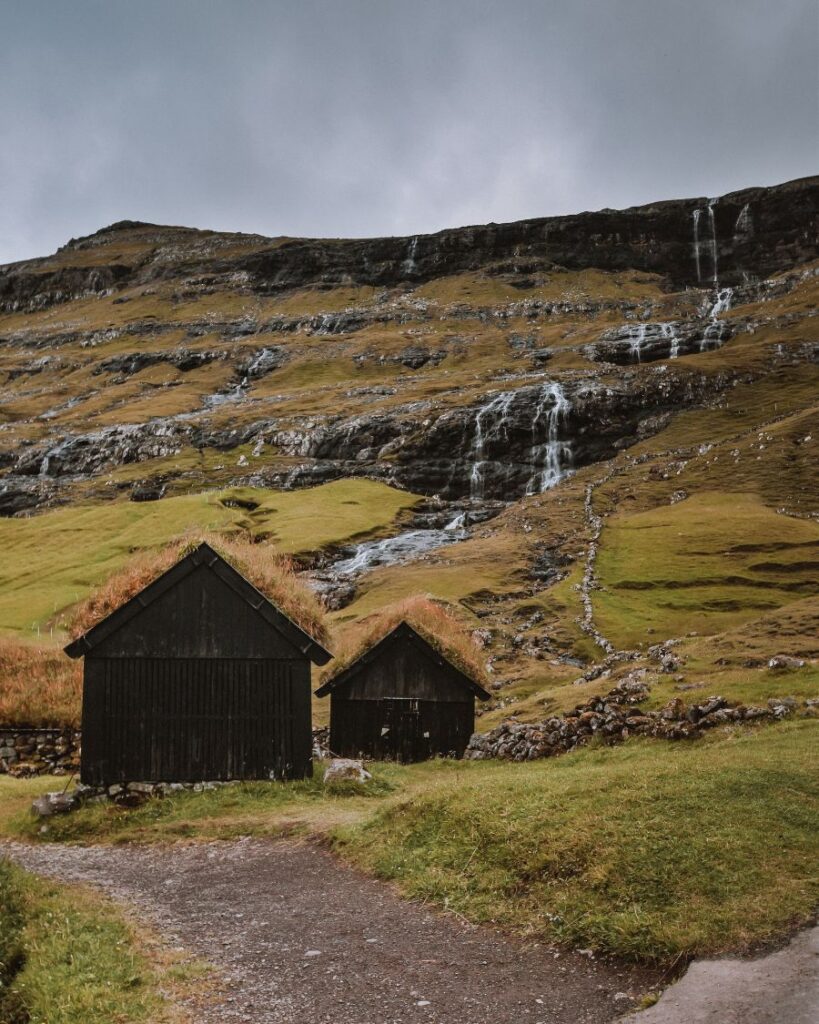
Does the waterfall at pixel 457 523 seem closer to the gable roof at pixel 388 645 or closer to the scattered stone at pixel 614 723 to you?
the gable roof at pixel 388 645

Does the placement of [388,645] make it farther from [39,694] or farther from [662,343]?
[662,343]

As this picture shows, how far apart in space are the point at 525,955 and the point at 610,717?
52.0ft

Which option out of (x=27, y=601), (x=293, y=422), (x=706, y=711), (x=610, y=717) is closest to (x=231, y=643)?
(x=610, y=717)

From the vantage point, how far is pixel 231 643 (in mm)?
24984

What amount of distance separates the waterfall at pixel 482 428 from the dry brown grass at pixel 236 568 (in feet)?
292

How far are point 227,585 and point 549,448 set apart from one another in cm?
10137

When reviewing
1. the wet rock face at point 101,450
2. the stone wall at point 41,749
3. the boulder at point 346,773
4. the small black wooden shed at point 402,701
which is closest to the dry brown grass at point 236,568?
the boulder at point 346,773

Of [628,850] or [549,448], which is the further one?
[549,448]

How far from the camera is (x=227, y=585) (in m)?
25.1

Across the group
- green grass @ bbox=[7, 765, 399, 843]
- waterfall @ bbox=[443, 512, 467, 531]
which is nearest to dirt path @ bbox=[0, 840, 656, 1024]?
green grass @ bbox=[7, 765, 399, 843]

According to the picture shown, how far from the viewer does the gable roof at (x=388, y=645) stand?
113 ft

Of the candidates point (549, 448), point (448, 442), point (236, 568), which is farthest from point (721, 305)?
point (236, 568)

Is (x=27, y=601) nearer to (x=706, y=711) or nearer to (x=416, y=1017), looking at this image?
(x=706, y=711)

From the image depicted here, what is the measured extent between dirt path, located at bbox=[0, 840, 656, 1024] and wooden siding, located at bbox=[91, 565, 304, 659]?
7.22 meters
